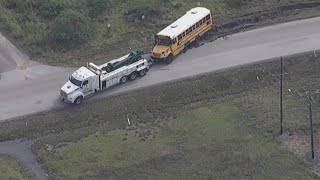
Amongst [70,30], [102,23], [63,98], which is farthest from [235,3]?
[63,98]

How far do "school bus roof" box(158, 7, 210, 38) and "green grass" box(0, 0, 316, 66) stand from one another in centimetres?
269

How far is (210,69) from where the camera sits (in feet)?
156

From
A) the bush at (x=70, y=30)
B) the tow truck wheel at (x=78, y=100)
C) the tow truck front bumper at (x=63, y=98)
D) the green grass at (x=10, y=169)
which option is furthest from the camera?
the bush at (x=70, y=30)

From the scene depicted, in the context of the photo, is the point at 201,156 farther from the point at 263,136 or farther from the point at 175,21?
the point at 175,21

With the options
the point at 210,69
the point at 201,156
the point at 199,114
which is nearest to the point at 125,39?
the point at 210,69

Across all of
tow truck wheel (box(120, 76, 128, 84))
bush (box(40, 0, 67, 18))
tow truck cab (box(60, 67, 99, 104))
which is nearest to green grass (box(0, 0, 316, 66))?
bush (box(40, 0, 67, 18))

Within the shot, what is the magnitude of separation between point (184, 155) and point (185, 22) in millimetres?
13727

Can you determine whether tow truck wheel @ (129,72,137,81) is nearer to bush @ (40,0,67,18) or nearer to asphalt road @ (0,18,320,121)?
asphalt road @ (0,18,320,121)

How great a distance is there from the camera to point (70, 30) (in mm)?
50688

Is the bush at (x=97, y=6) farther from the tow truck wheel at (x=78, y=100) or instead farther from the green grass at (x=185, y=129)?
the tow truck wheel at (x=78, y=100)

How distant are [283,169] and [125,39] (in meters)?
19.3

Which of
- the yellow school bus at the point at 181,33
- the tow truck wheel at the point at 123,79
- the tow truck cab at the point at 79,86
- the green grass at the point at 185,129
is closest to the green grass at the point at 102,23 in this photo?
the yellow school bus at the point at 181,33

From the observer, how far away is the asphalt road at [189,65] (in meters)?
45.0

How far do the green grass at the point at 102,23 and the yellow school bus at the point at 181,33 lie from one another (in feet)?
8.27
